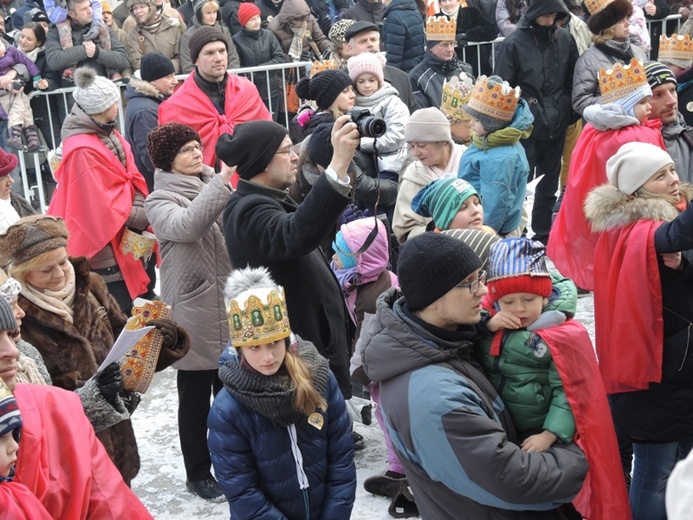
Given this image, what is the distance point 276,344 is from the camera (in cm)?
372

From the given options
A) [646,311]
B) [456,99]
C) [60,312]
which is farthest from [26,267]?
[456,99]

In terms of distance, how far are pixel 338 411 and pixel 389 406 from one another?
943 mm

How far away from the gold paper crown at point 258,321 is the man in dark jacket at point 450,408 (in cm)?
73

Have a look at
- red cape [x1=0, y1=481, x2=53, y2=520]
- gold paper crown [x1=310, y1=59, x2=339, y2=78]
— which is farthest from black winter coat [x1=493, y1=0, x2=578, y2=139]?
red cape [x1=0, y1=481, x2=53, y2=520]

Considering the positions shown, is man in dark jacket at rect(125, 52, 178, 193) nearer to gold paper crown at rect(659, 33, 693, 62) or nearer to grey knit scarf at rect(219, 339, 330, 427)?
gold paper crown at rect(659, 33, 693, 62)

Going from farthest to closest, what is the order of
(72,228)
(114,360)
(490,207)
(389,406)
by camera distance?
(72,228) < (490,207) < (114,360) < (389,406)

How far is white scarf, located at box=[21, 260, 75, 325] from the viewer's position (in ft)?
12.7

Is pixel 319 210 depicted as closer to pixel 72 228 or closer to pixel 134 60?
pixel 72 228

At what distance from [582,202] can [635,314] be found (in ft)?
6.98

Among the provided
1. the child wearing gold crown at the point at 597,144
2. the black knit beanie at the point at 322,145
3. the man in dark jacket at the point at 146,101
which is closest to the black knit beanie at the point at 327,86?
the black knit beanie at the point at 322,145

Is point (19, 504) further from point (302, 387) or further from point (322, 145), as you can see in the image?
point (322, 145)

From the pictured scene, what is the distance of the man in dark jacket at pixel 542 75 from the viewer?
8117mm

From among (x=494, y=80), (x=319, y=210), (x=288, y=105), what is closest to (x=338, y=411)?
(x=319, y=210)

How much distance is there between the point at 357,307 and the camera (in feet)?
16.9
